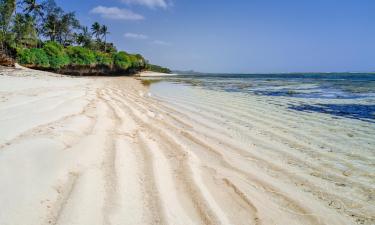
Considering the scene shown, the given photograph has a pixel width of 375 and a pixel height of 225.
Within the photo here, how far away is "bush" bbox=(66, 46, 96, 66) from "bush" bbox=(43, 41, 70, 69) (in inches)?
108

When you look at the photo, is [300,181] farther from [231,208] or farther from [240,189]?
[231,208]

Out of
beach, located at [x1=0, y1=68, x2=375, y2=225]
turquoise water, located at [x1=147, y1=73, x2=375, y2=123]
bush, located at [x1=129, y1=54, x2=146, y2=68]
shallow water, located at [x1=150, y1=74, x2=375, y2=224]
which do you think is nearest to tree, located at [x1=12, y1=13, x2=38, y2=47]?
bush, located at [x1=129, y1=54, x2=146, y2=68]

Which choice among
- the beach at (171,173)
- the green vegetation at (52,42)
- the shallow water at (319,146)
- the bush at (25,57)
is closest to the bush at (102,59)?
the green vegetation at (52,42)

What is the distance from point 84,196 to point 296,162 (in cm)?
343

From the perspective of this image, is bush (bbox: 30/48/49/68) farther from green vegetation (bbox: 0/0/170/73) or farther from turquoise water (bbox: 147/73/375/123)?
turquoise water (bbox: 147/73/375/123)

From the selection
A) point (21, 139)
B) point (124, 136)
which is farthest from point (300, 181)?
point (21, 139)

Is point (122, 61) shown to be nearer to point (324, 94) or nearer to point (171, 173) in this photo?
point (324, 94)

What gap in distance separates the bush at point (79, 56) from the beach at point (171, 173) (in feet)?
147

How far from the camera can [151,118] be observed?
8195mm

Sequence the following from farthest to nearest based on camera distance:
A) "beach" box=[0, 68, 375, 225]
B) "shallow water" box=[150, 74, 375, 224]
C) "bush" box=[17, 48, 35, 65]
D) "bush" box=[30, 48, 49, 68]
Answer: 1. "bush" box=[30, 48, 49, 68]
2. "bush" box=[17, 48, 35, 65]
3. "shallow water" box=[150, 74, 375, 224]
4. "beach" box=[0, 68, 375, 225]

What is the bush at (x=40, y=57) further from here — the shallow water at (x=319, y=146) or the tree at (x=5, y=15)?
the shallow water at (x=319, y=146)

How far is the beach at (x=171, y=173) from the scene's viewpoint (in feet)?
9.10

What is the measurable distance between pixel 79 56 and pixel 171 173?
50.6 meters

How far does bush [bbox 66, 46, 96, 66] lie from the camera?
48.1m
